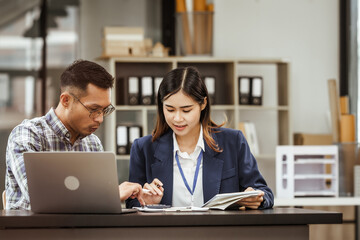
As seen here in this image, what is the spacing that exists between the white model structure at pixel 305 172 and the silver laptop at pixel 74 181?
8.76 feet

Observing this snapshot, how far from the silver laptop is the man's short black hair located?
1.57 ft

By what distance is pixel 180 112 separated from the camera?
8.97 feet

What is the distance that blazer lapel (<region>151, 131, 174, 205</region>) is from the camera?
2.76 meters

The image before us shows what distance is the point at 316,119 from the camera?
18.3 feet

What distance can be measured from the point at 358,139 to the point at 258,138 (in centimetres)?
84

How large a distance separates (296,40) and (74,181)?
3749 millimetres

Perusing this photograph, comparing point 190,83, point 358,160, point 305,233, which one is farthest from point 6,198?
point 358,160

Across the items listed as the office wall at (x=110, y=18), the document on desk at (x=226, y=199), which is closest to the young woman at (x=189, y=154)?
the document on desk at (x=226, y=199)

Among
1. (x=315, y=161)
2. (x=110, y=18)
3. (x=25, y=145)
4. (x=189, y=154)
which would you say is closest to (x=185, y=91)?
(x=189, y=154)

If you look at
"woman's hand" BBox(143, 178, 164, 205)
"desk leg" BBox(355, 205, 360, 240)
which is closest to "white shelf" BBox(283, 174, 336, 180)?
"desk leg" BBox(355, 205, 360, 240)

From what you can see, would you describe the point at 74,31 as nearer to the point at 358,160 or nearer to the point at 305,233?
the point at 358,160

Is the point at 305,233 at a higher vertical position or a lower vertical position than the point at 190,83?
lower

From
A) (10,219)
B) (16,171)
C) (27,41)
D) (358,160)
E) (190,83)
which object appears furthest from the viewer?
(27,41)

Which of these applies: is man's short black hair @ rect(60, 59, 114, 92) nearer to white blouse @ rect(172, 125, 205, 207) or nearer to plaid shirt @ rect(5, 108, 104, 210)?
plaid shirt @ rect(5, 108, 104, 210)
